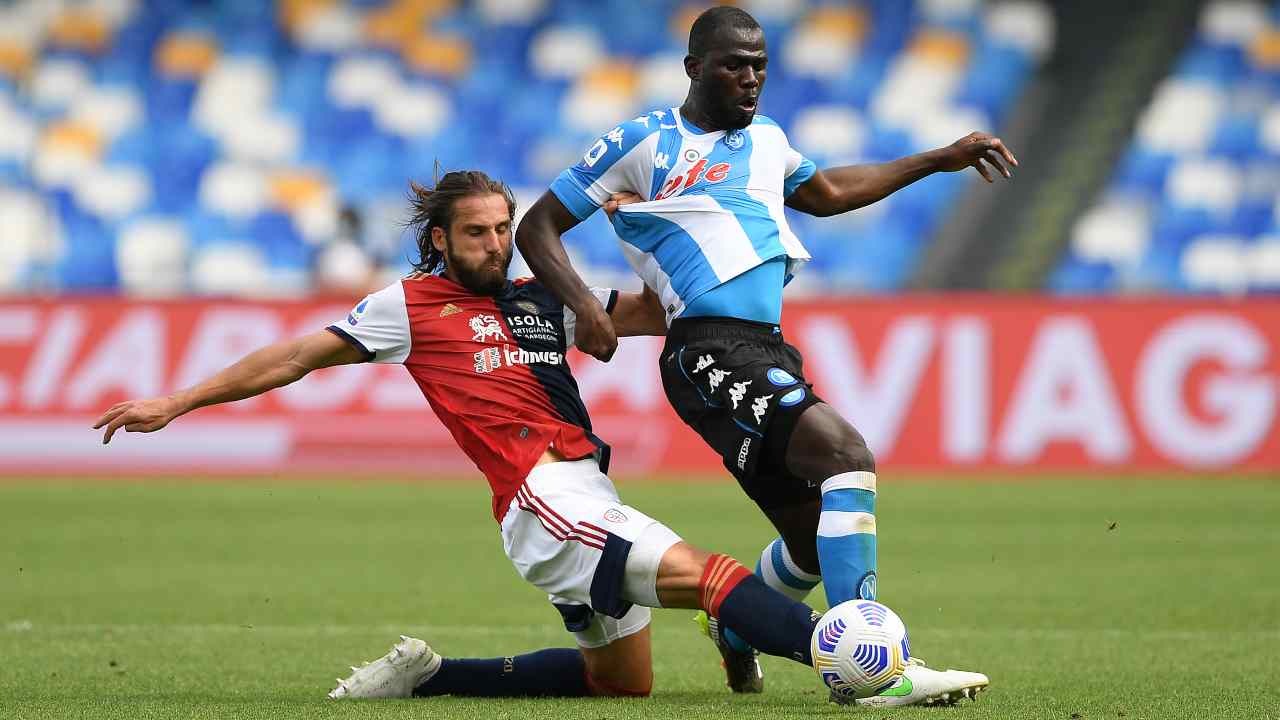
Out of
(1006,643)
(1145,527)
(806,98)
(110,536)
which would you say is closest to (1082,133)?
(806,98)

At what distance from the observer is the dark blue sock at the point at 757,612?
16.2 feet

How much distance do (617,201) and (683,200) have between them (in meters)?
0.21

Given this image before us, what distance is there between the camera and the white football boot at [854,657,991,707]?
4883mm

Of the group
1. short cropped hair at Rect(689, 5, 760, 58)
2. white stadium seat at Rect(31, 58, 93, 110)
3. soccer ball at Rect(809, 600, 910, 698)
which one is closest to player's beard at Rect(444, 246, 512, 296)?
short cropped hair at Rect(689, 5, 760, 58)

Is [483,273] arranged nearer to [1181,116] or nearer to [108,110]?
[1181,116]

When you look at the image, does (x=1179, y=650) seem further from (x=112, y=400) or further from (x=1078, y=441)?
(x=112, y=400)

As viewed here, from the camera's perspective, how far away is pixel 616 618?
5.26m

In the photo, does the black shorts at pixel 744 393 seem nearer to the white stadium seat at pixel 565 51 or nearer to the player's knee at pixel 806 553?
the player's knee at pixel 806 553

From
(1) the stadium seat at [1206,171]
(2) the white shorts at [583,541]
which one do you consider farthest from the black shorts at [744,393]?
(1) the stadium seat at [1206,171]

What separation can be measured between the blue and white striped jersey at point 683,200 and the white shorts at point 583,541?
71 cm

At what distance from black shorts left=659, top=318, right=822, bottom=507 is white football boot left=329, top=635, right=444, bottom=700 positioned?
3.73 ft

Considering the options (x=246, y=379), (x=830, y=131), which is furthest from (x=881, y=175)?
(x=830, y=131)

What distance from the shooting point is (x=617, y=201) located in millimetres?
5699

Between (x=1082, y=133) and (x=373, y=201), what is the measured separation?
8270 millimetres
